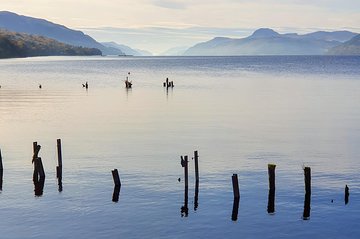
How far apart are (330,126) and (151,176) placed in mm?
33449

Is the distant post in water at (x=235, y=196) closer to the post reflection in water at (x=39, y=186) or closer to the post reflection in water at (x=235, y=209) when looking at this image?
the post reflection in water at (x=235, y=209)

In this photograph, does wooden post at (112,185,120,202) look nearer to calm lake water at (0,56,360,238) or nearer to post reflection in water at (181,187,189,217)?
calm lake water at (0,56,360,238)

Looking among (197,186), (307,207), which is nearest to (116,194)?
(197,186)

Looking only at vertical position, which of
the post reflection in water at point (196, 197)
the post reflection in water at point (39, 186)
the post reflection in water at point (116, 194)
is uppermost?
the post reflection in water at point (196, 197)

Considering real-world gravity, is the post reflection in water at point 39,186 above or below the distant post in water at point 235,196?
below

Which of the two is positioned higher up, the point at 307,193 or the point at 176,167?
the point at 307,193

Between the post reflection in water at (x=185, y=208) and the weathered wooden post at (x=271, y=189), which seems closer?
the post reflection in water at (x=185, y=208)

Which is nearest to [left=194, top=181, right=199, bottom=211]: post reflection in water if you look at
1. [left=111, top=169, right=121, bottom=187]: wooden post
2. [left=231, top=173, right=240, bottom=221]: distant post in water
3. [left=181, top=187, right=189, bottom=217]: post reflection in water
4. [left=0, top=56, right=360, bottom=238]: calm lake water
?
[left=0, top=56, right=360, bottom=238]: calm lake water

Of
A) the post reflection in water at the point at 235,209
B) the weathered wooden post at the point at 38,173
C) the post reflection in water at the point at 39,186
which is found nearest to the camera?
the post reflection in water at the point at 235,209

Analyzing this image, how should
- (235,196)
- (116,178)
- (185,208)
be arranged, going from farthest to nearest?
(116,178) < (235,196) < (185,208)

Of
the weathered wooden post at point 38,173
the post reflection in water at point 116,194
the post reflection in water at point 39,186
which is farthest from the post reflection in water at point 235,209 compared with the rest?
the weathered wooden post at point 38,173

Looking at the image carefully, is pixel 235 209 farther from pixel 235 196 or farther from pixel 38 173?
pixel 38 173

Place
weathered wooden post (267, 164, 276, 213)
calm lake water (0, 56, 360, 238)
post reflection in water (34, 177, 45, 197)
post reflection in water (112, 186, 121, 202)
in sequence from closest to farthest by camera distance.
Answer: calm lake water (0, 56, 360, 238), weathered wooden post (267, 164, 276, 213), post reflection in water (112, 186, 121, 202), post reflection in water (34, 177, 45, 197)

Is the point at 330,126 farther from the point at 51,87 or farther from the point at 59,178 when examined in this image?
the point at 51,87
